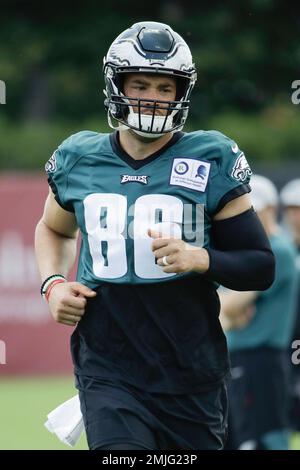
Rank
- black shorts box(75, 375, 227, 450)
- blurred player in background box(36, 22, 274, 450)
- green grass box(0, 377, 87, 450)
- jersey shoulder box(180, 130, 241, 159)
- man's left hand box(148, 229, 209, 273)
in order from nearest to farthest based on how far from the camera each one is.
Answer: man's left hand box(148, 229, 209, 273)
black shorts box(75, 375, 227, 450)
blurred player in background box(36, 22, 274, 450)
jersey shoulder box(180, 130, 241, 159)
green grass box(0, 377, 87, 450)

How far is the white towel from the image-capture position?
5.38m

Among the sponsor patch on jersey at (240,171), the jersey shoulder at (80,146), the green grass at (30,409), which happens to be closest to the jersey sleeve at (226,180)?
the sponsor patch on jersey at (240,171)

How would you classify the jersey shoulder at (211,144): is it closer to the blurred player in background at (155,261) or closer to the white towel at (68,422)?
the blurred player in background at (155,261)

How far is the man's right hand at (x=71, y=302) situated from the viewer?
5172 mm

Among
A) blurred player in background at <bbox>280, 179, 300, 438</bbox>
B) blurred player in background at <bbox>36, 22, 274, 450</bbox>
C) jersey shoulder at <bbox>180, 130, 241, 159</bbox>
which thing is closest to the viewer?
blurred player in background at <bbox>36, 22, 274, 450</bbox>

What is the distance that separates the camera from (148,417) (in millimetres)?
5113

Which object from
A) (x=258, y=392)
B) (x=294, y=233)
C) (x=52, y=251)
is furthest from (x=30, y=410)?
(x=52, y=251)

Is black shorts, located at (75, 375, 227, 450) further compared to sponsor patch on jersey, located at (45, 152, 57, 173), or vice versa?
sponsor patch on jersey, located at (45, 152, 57, 173)

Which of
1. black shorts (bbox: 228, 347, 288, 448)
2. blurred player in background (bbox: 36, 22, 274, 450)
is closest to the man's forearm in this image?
blurred player in background (bbox: 36, 22, 274, 450)

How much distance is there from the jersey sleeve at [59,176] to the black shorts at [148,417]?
28.9 inches

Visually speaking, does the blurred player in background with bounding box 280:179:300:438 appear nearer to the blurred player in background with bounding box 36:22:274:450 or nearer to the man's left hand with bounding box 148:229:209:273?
the blurred player in background with bounding box 36:22:274:450

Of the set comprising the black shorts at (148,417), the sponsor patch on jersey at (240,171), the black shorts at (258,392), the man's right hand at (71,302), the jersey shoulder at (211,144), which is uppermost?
the jersey shoulder at (211,144)

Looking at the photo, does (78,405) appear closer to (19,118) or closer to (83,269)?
(83,269)
